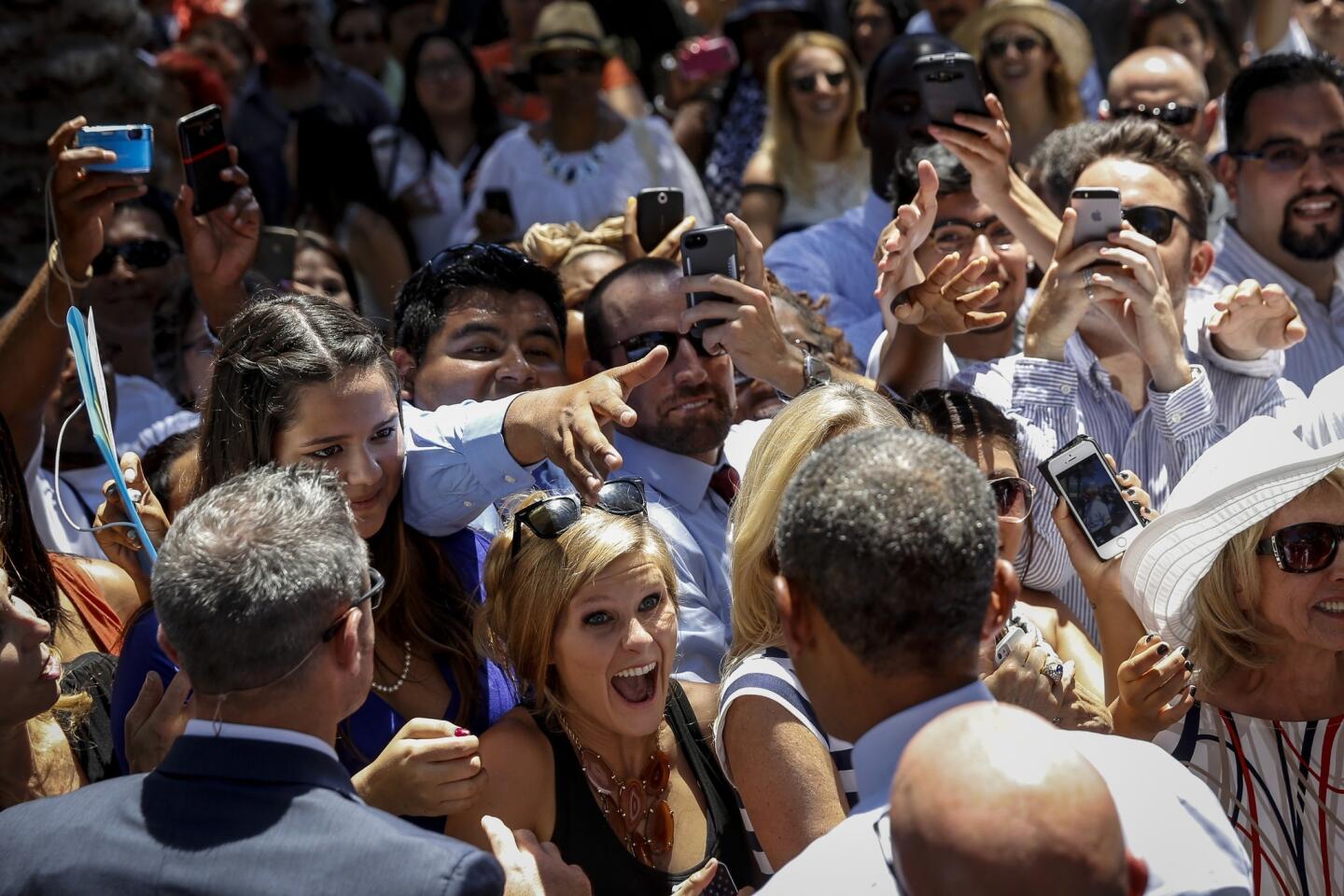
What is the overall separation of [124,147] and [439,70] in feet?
12.4

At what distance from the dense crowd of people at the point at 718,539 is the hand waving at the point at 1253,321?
2 centimetres

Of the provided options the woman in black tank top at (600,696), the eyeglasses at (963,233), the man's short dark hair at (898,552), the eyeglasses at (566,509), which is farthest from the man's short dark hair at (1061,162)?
the man's short dark hair at (898,552)

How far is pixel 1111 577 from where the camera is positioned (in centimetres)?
333

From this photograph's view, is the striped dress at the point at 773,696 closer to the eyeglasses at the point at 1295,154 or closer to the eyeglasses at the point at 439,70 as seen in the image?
the eyeglasses at the point at 1295,154

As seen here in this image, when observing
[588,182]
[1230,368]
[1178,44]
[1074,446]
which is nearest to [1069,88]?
[1178,44]

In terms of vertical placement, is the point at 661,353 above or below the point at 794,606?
above

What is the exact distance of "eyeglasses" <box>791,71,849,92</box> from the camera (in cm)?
670

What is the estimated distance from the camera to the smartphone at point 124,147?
3949mm

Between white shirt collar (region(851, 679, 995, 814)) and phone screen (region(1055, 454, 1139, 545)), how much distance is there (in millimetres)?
1402

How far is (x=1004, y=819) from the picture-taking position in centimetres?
167

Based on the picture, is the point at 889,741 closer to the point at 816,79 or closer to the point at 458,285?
the point at 458,285

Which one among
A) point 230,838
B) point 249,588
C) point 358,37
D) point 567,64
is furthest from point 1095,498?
point 358,37

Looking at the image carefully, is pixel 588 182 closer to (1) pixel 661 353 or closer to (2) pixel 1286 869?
(1) pixel 661 353

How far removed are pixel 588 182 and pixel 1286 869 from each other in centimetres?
465
